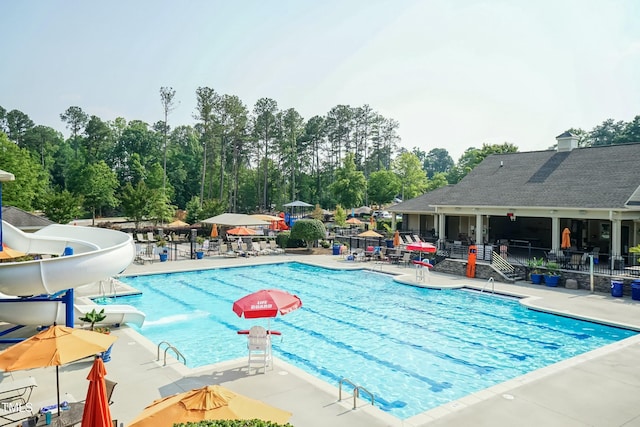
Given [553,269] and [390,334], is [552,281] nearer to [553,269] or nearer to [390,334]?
[553,269]

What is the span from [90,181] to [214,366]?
55.3m

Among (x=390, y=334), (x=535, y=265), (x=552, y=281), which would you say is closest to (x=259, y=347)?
(x=390, y=334)

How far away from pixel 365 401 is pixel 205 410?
Result: 434cm

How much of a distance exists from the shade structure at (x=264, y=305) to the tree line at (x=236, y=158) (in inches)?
1264

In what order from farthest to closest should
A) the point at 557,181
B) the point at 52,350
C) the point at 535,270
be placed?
the point at 557,181 → the point at 535,270 → the point at 52,350

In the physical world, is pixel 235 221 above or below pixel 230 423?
above

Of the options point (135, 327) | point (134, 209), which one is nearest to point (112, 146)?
point (134, 209)

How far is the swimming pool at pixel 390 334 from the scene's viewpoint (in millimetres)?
10977

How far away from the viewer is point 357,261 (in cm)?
2752

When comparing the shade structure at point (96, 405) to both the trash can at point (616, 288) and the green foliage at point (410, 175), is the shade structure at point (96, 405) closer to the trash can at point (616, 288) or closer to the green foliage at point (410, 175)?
the trash can at point (616, 288)

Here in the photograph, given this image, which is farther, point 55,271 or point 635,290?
point 635,290

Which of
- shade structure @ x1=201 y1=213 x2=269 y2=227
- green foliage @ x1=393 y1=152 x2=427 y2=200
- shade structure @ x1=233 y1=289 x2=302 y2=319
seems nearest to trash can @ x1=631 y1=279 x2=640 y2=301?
shade structure @ x1=233 y1=289 x2=302 y2=319

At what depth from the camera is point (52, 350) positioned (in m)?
6.43

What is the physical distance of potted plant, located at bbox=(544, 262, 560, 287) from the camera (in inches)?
807
